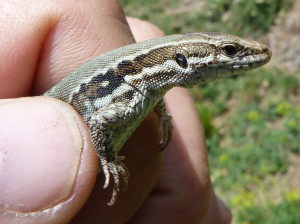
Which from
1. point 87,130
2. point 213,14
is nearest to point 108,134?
point 87,130

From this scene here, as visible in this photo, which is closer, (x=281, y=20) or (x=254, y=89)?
(x=254, y=89)

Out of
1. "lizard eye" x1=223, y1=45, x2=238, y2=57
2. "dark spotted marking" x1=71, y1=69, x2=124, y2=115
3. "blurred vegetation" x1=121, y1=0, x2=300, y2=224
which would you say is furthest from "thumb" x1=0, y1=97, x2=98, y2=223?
"blurred vegetation" x1=121, y1=0, x2=300, y2=224

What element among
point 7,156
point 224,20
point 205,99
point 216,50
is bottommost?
point 205,99

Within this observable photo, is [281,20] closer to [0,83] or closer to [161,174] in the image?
[161,174]

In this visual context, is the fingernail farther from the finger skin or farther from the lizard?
the finger skin

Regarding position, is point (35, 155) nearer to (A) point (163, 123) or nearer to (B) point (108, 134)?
(B) point (108, 134)

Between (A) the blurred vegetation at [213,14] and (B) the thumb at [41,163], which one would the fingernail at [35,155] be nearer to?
(B) the thumb at [41,163]

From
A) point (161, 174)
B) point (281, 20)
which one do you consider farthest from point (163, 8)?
point (161, 174)

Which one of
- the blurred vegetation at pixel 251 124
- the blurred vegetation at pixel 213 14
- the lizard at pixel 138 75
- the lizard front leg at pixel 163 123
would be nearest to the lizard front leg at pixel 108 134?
the lizard at pixel 138 75
